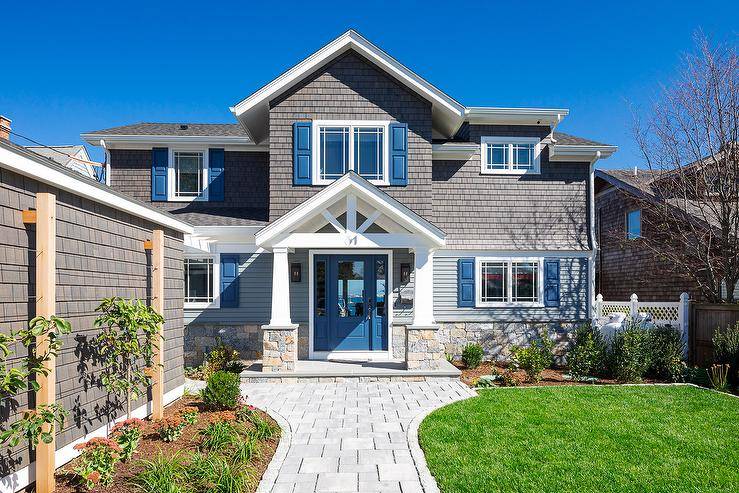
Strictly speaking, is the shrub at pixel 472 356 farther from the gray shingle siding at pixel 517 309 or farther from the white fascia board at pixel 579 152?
the white fascia board at pixel 579 152

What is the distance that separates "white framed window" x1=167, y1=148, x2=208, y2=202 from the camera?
13.0 meters

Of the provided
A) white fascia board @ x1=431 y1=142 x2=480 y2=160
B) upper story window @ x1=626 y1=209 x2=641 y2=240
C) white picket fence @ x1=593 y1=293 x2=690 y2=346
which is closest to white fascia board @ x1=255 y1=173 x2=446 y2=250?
white fascia board @ x1=431 y1=142 x2=480 y2=160

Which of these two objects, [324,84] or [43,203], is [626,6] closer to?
[324,84]

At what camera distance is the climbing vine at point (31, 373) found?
391 centimetres

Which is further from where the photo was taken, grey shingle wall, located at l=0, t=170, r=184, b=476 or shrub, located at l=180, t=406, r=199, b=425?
shrub, located at l=180, t=406, r=199, b=425

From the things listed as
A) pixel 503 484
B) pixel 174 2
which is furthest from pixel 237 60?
pixel 503 484

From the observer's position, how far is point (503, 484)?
16.1 feet

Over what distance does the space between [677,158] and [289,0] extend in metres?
11.5

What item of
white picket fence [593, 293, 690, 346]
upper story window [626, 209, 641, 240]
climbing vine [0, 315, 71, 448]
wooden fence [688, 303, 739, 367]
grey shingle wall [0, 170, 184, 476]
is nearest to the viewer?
climbing vine [0, 315, 71, 448]

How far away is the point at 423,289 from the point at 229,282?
4930mm

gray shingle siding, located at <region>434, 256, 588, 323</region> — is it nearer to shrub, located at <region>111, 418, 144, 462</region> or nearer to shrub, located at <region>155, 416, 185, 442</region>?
shrub, located at <region>155, 416, 185, 442</region>

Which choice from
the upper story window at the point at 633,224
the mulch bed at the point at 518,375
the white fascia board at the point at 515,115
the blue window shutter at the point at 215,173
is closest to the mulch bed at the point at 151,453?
the mulch bed at the point at 518,375

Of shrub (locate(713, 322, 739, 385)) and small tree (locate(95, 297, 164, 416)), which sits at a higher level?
small tree (locate(95, 297, 164, 416))

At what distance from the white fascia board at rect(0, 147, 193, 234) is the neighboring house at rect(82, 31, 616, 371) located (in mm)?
3636
